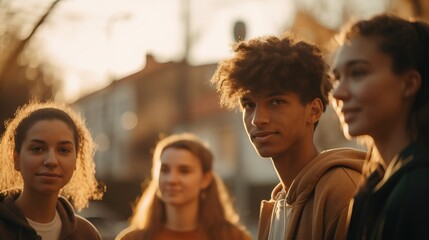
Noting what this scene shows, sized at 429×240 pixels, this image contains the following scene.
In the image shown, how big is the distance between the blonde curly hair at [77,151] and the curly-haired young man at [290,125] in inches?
38.6

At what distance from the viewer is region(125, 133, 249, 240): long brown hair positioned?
24.2 feet

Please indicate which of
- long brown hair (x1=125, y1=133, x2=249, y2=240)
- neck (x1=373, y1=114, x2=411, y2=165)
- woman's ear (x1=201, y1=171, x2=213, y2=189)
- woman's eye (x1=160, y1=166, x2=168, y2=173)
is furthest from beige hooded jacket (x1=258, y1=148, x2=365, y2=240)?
woman's ear (x1=201, y1=171, x2=213, y2=189)

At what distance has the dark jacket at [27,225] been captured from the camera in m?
5.38

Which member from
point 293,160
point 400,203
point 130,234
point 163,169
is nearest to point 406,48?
point 400,203

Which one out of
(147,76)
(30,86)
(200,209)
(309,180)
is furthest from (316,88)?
(147,76)

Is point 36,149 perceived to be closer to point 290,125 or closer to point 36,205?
point 36,205

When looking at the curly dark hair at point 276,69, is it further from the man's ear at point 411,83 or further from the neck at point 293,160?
the man's ear at point 411,83

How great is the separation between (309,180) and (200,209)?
2802 millimetres

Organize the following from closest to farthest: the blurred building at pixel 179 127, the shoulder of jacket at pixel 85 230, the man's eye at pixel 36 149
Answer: the man's eye at pixel 36 149
the shoulder of jacket at pixel 85 230
the blurred building at pixel 179 127

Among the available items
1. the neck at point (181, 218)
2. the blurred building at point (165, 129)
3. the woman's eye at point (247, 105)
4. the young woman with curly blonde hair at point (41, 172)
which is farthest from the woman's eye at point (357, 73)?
the blurred building at point (165, 129)

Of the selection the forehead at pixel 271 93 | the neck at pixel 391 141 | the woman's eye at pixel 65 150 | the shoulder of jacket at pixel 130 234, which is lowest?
the shoulder of jacket at pixel 130 234

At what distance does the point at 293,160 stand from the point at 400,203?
6.22ft

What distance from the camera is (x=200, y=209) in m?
7.75

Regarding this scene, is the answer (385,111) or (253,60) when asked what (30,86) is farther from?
(385,111)
